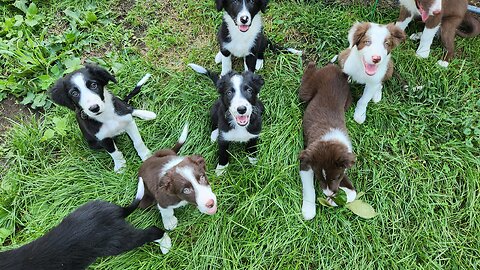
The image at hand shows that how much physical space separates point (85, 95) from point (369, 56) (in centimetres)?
248

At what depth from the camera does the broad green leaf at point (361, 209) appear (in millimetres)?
3762

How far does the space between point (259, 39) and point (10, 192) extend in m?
2.91

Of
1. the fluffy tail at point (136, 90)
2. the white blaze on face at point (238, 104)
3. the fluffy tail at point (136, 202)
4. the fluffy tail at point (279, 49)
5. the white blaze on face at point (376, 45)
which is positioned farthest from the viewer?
the fluffy tail at point (279, 49)

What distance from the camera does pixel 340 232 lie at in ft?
12.2

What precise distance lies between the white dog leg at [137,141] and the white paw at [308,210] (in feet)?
5.36

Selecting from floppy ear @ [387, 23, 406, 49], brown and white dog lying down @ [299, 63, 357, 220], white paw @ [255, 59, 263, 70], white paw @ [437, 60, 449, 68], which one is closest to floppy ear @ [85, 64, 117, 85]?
white paw @ [255, 59, 263, 70]

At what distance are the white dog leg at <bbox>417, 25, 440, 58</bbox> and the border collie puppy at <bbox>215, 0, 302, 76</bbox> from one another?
1701 mm

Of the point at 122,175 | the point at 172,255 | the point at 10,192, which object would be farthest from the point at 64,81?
the point at 172,255

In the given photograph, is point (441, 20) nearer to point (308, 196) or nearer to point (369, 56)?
point (369, 56)

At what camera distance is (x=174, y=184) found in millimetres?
3180

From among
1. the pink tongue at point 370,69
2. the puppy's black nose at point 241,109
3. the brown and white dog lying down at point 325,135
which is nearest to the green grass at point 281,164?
the brown and white dog lying down at point 325,135

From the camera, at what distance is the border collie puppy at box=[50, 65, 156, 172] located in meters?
3.42

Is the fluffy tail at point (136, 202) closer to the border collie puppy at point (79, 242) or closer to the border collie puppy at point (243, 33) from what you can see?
the border collie puppy at point (79, 242)

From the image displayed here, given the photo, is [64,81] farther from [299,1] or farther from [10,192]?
[299,1]
